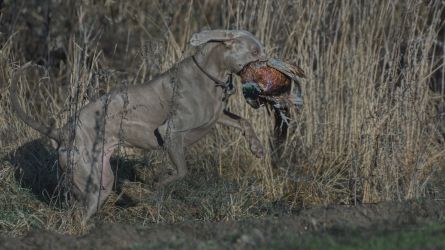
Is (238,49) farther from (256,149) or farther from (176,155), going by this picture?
(176,155)

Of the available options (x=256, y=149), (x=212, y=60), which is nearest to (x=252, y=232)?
(x=256, y=149)

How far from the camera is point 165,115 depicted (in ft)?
24.1

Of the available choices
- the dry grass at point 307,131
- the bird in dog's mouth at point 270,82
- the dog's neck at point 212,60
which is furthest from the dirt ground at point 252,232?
the dog's neck at point 212,60

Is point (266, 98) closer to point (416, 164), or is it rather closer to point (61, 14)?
point (416, 164)

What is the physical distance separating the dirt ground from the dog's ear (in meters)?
1.70

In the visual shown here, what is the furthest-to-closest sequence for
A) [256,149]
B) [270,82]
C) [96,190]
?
1. [256,149]
2. [270,82]
3. [96,190]

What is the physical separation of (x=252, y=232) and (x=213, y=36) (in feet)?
7.24

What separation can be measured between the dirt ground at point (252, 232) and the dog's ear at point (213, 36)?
1.70 m

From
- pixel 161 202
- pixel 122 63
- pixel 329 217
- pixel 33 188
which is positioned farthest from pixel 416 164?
pixel 122 63

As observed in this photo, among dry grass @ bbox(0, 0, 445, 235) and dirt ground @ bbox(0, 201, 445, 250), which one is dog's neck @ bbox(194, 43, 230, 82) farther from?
dirt ground @ bbox(0, 201, 445, 250)

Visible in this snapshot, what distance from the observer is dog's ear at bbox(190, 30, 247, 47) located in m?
7.23

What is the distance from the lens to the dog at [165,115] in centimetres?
700

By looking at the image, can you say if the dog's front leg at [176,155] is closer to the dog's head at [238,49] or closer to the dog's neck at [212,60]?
the dog's neck at [212,60]

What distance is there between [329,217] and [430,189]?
191cm
